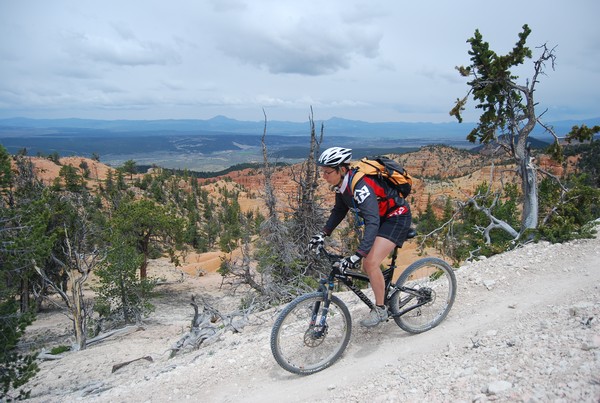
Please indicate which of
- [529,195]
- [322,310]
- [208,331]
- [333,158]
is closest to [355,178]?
[333,158]

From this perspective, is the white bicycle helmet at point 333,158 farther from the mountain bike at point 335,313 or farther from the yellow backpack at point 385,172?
the mountain bike at point 335,313

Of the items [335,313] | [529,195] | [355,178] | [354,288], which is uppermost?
[355,178]

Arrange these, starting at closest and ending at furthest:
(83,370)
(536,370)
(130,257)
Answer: (536,370) < (83,370) < (130,257)

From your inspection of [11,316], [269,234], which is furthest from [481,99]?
[11,316]

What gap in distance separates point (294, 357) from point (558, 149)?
1125 centimetres

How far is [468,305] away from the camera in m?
5.64

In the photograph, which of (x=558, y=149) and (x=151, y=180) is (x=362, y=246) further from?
(x=151, y=180)

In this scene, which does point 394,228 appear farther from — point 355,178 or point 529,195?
point 529,195

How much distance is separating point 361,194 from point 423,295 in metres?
2.05

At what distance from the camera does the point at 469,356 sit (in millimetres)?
4078

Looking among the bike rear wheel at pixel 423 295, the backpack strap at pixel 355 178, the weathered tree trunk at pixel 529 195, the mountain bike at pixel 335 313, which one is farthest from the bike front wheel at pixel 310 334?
the weathered tree trunk at pixel 529 195

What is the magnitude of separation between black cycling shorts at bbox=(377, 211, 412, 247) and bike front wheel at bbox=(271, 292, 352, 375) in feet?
3.38

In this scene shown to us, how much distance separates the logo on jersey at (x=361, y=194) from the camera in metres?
4.08

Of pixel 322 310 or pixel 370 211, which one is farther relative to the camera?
pixel 322 310
